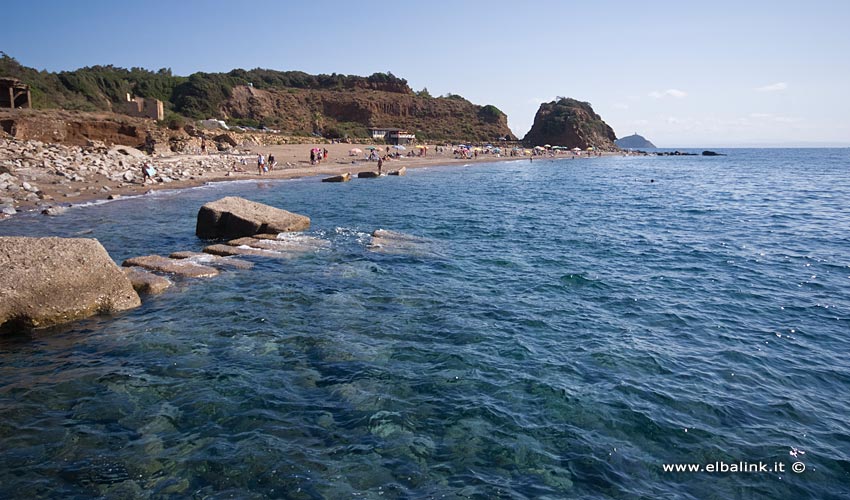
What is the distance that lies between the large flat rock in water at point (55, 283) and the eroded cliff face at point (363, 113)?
82.4m

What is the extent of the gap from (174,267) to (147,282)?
5.59 feet

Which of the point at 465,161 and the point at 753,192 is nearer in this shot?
the point at 753,192

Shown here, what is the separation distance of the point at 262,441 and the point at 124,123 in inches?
1741

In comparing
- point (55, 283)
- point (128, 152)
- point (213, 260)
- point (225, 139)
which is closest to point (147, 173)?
point (128, 152)

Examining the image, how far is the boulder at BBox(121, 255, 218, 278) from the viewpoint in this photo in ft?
42.4

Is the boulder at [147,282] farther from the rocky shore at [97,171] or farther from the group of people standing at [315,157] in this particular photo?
the group of people standing at [315,157]

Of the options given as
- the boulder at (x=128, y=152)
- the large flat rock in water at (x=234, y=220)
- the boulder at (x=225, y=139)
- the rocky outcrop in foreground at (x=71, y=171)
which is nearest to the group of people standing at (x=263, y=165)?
the rocky outcrop in foreground at (x=71, y=171)

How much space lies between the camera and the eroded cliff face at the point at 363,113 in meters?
95.6

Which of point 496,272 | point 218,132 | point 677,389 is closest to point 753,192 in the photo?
point 496,272

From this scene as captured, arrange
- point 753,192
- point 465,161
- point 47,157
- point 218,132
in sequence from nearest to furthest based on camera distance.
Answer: point 47,157 → point 753,192 → point 218,132 → point 465,161

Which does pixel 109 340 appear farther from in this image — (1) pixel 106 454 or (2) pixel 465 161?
(2) pixel 465 161

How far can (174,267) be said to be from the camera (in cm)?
1315

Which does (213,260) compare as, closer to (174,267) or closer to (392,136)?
(174,267)

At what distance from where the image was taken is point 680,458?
6.24 metres
